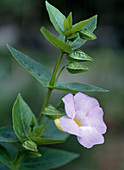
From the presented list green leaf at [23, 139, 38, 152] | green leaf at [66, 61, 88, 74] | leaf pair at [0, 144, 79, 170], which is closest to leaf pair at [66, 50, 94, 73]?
green leaf at [66, 61, 88, 74]

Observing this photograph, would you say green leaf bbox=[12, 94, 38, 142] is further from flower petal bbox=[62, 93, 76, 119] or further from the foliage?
flower petal bbox=[62, 93, 76, 119]

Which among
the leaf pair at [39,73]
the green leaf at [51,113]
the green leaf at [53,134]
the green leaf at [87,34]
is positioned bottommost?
the green leaf at [53,134]

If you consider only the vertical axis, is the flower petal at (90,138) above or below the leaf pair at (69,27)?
below

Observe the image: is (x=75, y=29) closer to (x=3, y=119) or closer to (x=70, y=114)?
(x=70, y=114)

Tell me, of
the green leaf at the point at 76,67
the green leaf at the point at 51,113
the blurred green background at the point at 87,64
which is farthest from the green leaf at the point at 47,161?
the blurred green background at the point at 87,64

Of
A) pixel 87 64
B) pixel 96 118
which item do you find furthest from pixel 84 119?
pixel 87 64

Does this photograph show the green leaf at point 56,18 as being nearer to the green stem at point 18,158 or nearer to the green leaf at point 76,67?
the green leaf at point 76,67

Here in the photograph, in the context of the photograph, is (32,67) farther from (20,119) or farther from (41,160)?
(41,160)
